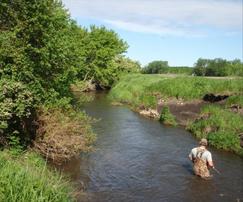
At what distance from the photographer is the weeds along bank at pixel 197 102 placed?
93.7ft

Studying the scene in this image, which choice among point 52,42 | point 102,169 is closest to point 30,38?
point 52,42

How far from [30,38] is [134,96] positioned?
109ft

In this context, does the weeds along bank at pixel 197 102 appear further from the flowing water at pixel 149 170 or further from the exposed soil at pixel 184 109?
the flowing water at pixel 149 170

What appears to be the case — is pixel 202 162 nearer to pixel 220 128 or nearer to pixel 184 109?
pixel 220 128

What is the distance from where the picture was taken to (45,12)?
18.9 meters

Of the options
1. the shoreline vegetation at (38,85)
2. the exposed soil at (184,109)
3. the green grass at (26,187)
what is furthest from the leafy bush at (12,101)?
Answer: the exposed soil at (184,109)

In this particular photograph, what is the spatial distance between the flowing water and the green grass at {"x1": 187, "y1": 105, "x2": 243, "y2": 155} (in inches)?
29.5

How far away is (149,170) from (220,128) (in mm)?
9226

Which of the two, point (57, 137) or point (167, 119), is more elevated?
point (57, 137)

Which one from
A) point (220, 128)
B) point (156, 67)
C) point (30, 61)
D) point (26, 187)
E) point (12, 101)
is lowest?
point (220, 128)

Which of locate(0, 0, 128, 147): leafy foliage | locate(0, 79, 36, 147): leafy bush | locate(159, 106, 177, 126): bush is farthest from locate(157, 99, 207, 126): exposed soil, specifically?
locate(0, 79, 36, 147): leafy bush

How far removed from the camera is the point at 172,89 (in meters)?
46.6

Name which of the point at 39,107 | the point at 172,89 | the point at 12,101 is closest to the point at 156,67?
the point at 172,89

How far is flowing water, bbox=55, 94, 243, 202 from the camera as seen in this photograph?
18.1 meters
